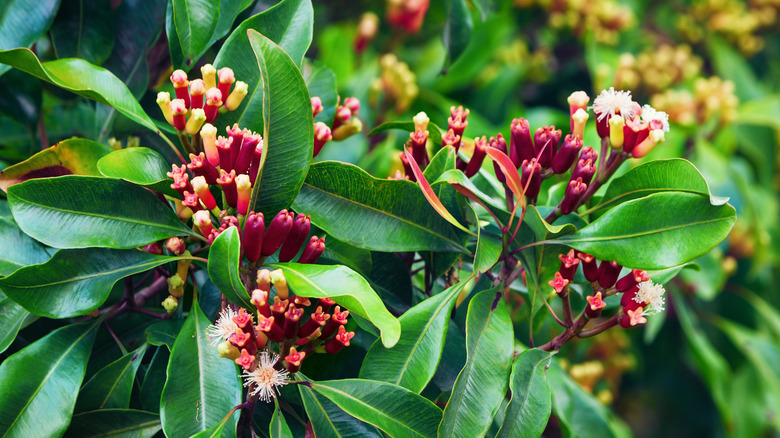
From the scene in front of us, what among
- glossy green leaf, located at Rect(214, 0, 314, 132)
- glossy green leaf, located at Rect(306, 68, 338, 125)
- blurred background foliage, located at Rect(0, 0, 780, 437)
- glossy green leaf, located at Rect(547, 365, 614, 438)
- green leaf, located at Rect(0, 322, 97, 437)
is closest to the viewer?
green leaf, located at Rect(0, 322, 97, 437)

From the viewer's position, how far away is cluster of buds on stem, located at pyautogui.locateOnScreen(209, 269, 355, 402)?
1.99ft

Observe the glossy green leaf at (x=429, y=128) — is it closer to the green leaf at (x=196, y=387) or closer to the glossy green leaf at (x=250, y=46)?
the glossy green leaf at (x=250, y=46)

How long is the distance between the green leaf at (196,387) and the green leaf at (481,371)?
225 mm

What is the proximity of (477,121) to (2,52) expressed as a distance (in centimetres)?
142


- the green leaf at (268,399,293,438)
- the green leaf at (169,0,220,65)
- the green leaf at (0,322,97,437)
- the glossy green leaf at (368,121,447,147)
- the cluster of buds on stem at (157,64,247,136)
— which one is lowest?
the green leaf at (268,399,293,438)

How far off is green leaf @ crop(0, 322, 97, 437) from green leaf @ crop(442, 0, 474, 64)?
0.78 metres

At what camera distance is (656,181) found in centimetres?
70

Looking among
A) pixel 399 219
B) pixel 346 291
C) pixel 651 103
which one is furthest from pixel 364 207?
pixel 651 103

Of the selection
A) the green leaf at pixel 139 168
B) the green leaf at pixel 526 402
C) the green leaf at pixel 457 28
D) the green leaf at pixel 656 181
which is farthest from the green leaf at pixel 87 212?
the green leaf at pixel 457 28

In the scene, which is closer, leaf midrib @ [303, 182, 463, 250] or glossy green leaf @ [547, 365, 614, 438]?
leaf midrib @ [303, 182, 463, 250]

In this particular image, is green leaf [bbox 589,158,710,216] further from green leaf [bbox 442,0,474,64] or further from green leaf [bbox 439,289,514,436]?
green leaf [bbox 442,0,474,64]

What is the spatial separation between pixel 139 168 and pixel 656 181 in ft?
1.87

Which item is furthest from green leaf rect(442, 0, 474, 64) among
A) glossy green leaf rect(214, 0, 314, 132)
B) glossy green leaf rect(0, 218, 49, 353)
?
glossy green leaf rect(0, 218, 49, 353)

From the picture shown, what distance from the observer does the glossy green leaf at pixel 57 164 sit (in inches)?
28.2
